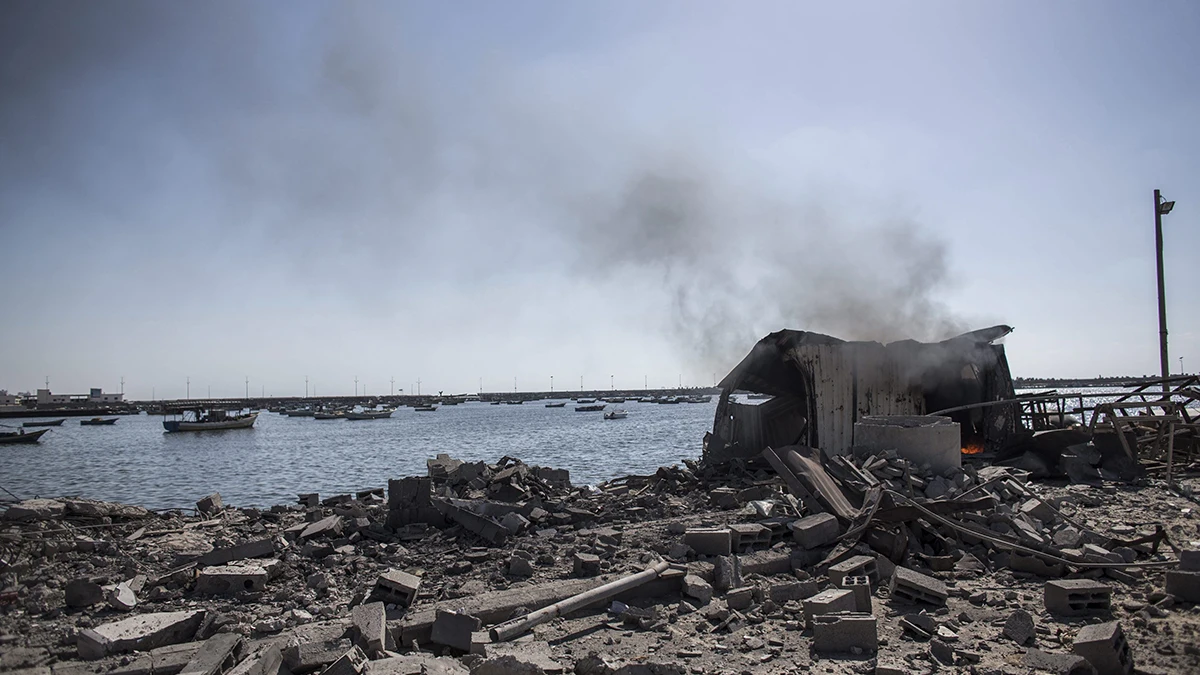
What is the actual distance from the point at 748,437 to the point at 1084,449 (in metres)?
7.59

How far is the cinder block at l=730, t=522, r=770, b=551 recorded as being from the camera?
28.8 ft

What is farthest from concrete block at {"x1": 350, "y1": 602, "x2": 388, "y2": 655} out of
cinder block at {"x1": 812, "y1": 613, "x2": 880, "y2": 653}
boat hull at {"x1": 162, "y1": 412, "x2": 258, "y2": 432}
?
boat hull at {"x1": 162, "y1": 412, "x2": 258, "y2": 432}

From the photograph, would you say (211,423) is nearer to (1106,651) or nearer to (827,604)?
(827,604)

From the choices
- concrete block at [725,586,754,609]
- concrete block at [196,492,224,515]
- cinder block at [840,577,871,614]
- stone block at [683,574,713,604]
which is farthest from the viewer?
concrete block at [196,492,224,515]

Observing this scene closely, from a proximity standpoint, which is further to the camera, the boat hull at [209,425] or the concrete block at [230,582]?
the boat hull at [209,425]

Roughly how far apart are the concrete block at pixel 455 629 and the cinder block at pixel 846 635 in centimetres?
295

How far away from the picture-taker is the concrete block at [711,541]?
8.61m

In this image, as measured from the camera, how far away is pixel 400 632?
6.35 meters

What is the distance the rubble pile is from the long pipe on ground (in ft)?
0.08

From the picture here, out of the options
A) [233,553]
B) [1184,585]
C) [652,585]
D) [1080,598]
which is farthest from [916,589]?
[233,553]

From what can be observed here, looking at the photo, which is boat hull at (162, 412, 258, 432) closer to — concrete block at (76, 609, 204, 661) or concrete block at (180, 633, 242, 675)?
concrete block at (76, 609, 204, 661)

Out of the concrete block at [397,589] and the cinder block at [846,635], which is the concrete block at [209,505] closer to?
the concrete block at [397,589]

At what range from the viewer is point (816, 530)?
28.5ft

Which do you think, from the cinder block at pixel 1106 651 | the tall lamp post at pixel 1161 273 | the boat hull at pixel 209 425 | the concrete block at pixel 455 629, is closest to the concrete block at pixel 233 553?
the concrete block at pixel 455 629
